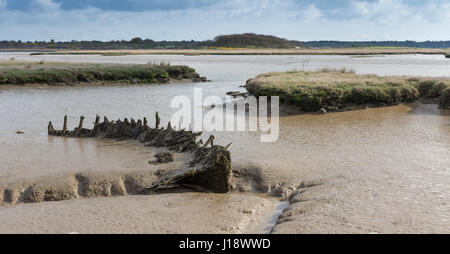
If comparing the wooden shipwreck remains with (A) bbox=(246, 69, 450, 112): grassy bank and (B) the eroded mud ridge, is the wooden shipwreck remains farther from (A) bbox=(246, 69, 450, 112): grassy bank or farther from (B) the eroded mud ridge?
(A) bbox=(246, 69, 450, 112): grassy bank

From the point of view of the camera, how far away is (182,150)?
1081 cm

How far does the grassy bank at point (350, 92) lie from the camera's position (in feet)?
58.4

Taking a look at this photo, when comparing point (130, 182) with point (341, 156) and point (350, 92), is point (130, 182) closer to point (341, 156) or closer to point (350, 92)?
point (341, 156)

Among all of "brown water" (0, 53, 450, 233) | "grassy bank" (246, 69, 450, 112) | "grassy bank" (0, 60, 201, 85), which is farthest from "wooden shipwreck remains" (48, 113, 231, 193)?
"grassy bank" (0, 60, 201, 85)

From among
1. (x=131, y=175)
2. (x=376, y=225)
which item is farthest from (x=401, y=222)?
(x=131, y=175)

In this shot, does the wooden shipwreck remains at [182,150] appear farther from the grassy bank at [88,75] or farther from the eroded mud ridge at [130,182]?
the grassy bank at [88,75]

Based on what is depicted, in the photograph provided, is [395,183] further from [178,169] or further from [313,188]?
[178,169]

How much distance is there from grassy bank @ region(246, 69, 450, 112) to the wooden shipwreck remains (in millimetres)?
7263

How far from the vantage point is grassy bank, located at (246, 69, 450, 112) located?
1781 centimetres

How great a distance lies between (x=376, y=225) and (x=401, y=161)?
4.20 metres

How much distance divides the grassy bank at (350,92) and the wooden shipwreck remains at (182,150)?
23.8 ft

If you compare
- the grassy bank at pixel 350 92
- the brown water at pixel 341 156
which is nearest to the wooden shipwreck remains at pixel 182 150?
the brown water at pixel 341 156

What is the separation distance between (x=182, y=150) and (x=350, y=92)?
9.73 m

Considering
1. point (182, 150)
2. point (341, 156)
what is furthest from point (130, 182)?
point (341, 156)
